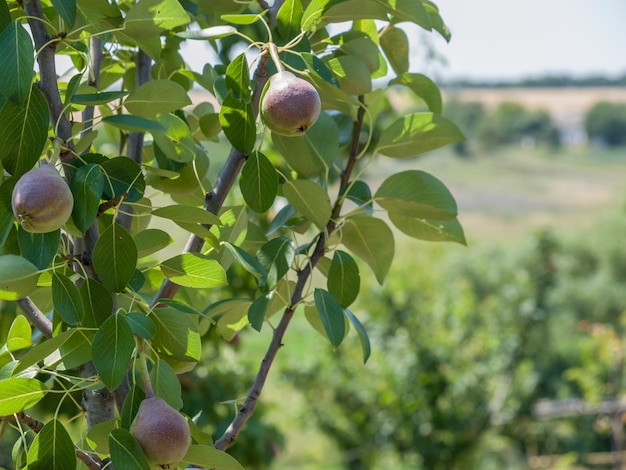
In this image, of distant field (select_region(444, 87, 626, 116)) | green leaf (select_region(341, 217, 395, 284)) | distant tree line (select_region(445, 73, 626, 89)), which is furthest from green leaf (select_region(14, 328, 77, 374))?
distant tree line (select_region(445, 73, 626, 89))

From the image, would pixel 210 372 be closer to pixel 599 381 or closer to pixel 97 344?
pixel 97 344

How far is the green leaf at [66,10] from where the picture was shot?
0.35 meters

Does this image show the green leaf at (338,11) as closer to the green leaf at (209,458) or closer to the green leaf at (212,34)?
the green leaf at (212,34)

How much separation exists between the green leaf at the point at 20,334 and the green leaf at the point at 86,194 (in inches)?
5.6

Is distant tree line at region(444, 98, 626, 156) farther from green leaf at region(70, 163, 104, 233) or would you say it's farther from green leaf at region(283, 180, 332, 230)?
green leaf at region(70, 163, 104, 233)

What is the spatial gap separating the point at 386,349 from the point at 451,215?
2.70 metres

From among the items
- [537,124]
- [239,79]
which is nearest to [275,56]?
[239,79]

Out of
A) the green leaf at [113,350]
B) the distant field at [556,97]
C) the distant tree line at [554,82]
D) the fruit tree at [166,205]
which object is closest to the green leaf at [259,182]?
the fruit tree at [166,205]

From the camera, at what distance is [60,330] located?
41cm

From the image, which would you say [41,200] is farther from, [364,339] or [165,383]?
[364,339]

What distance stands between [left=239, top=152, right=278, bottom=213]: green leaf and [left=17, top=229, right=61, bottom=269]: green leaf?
0.34 ft

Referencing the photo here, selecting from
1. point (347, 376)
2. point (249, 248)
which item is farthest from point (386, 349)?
point (249, 248)

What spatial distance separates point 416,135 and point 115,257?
22cm

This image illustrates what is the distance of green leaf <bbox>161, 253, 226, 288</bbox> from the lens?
402 mm
